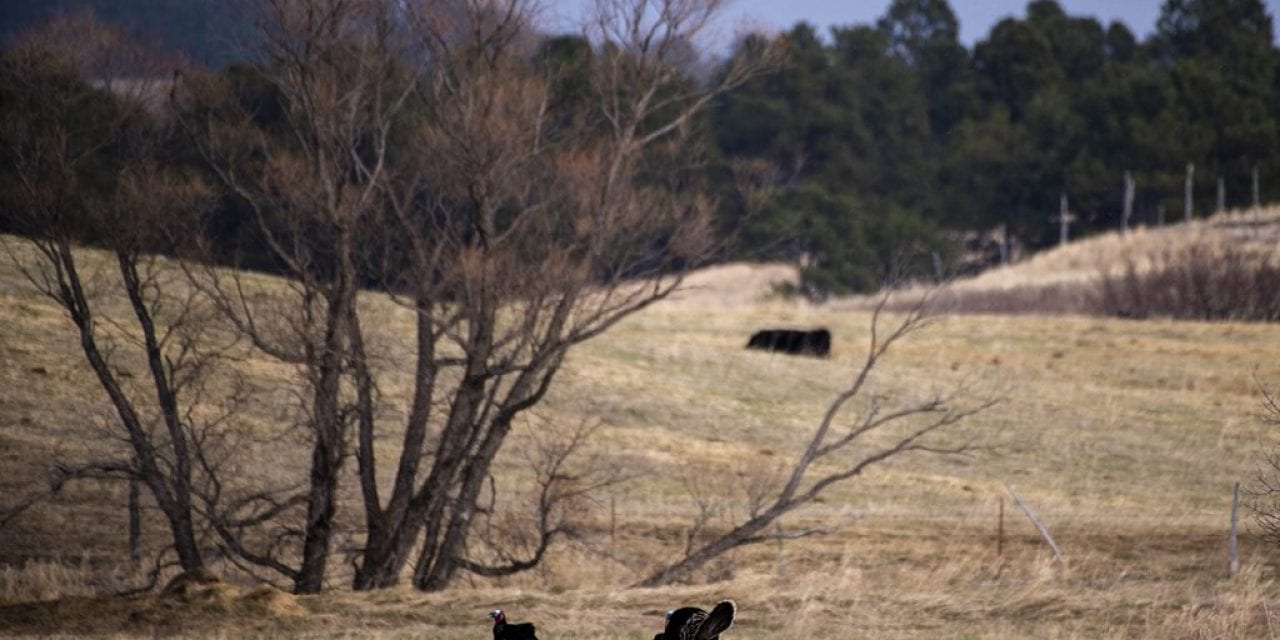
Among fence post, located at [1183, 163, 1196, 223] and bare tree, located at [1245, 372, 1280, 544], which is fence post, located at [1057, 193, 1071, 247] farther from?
bare tree, located at [1245, 372, 1280, 544]

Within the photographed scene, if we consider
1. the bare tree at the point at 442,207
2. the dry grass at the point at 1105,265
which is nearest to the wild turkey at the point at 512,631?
the bare tree at the point at 442,207

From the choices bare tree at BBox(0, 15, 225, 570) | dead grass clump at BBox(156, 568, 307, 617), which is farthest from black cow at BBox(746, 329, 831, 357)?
dead grass clump at BBox(156, 568, 307, 617)

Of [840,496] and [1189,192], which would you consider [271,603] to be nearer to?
[840,496]

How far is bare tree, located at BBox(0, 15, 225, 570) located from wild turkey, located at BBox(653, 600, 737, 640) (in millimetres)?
13054

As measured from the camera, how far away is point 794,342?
54.1m

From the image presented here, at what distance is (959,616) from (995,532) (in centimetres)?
1055

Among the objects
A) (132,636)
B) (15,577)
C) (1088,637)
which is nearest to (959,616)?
(1088,637)

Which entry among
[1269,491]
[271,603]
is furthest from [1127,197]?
[271,603]

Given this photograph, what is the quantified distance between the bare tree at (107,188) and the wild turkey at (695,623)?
13054 millimetres

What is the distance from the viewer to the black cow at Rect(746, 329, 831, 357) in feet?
176

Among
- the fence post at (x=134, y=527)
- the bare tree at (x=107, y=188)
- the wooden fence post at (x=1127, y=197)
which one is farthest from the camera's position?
the wooden fence post at (x=1127, y=197)

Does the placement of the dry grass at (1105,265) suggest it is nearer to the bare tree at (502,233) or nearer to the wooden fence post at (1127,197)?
the wooden fence post at (1127,197)

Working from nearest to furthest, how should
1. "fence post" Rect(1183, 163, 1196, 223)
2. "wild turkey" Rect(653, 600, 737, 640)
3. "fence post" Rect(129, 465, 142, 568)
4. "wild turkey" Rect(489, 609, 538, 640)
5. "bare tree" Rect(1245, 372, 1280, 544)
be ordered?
"wild turkey" Rect(653, 600, 737, 640), "wild turkey" Rect(489, 609, 538, 640), "bare tree" Rect(1245, 372, 1280, 544), "fence post" Rect(129, 465, 142, 568), "fence post" Rect(1183, 163, 1196, 223)

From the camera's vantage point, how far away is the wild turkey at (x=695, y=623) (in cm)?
1178
